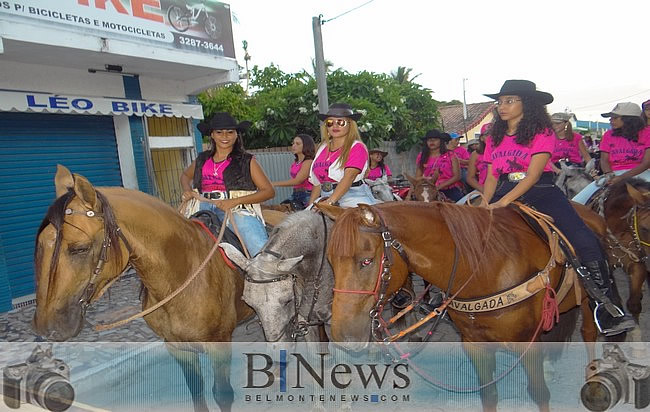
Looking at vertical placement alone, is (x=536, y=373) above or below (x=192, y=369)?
below

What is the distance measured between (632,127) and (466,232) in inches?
160

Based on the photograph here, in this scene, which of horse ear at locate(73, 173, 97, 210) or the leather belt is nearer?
horse ear at locate(73, 173, 97, 210)

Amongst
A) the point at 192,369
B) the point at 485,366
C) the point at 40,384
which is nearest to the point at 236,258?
the point at 192,369

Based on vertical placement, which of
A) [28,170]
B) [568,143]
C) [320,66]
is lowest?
[568,143]

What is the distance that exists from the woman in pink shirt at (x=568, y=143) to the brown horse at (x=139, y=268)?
19.9 ft

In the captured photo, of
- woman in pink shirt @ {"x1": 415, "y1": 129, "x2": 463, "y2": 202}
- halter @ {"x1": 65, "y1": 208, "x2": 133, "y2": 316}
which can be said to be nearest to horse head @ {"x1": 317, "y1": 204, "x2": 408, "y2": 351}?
halter @ {"x1": 65, "y1": 208, "x2": 133, "y2": 316}

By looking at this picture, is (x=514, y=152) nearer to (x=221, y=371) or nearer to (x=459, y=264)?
(x=459, y=264)

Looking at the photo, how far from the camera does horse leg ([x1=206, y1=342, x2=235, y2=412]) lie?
3.32 meters

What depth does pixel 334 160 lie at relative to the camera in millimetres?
4262

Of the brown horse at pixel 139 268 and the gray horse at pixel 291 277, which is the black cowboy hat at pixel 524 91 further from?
the brown horse at pixel 139 268

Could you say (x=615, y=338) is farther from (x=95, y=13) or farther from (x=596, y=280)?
(x=95, y=13)

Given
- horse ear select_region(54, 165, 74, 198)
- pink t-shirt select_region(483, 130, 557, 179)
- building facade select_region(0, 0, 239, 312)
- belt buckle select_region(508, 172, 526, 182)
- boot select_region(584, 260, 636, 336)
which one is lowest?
boot select_region(584, 260, 636, 336)

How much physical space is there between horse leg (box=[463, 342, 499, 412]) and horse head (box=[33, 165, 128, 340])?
2.46m

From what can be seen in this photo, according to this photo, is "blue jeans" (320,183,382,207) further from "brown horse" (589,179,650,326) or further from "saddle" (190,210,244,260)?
"brown horse" (589,179,650,326)
